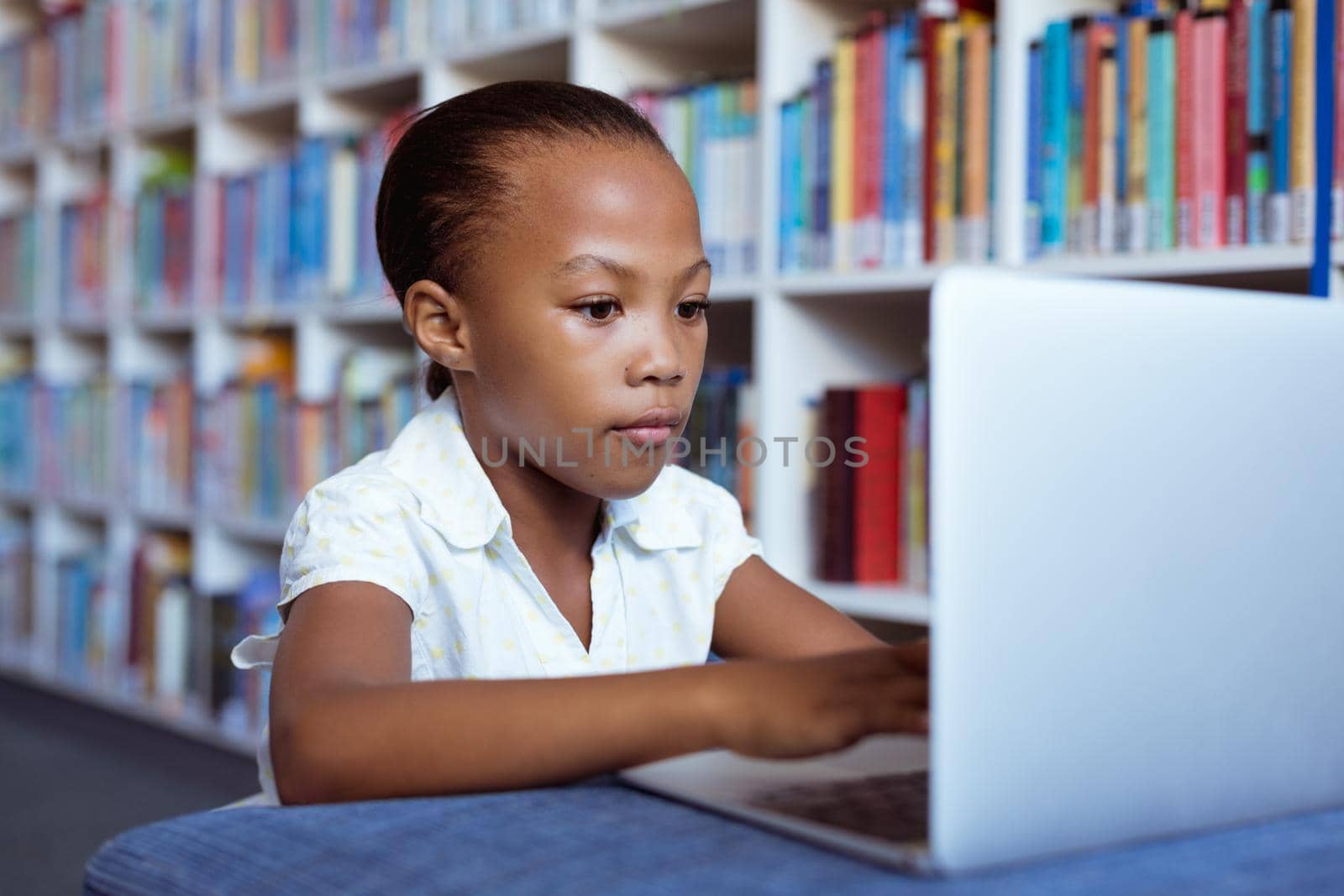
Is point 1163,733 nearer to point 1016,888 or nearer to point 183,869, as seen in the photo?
point 1016,888

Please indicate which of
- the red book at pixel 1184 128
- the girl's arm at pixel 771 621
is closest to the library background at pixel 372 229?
the red book at pixel 1184 128

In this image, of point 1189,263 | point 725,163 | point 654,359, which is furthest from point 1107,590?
point 725,163

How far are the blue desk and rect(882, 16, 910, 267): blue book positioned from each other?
1208 mm

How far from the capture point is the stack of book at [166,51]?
290cm

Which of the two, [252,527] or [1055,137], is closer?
[1055,137]

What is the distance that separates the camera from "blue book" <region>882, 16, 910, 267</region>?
169 centimetres

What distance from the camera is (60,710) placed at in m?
3.07

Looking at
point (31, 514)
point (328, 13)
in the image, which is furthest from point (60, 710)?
point (328, 13)

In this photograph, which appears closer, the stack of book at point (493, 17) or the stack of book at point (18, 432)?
the stack of book at point (493, 17)

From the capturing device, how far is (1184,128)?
4.77 feet

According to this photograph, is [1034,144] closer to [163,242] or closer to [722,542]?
[722,542]

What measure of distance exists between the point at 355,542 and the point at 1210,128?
106 centimetres

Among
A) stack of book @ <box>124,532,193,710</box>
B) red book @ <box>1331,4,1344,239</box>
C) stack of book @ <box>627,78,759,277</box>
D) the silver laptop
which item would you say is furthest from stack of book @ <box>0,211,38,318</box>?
the silver laptop

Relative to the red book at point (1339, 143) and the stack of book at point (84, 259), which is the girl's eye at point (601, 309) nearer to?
the red book at point (1339, 143)
